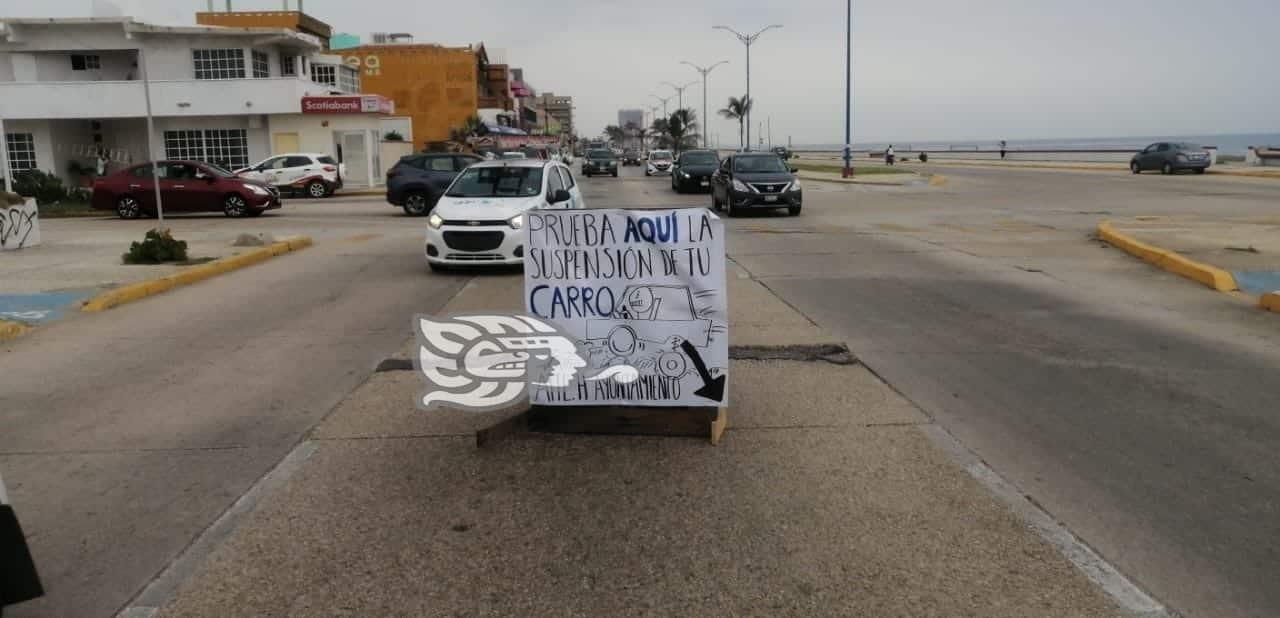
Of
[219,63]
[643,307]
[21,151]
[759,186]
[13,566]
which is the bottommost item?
[13,566]

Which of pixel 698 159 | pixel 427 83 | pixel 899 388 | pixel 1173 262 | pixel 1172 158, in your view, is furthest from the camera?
pixel 427 83

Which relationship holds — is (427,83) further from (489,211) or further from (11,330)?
(11,330)

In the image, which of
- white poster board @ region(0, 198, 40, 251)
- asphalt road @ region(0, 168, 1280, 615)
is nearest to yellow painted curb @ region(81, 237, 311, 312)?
asphalt road @ region(0, 168, 1280, 615)

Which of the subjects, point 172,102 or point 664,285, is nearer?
point 664,285

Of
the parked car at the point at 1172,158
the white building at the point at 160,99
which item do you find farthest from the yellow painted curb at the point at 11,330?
the parked car at the point at 1172,158

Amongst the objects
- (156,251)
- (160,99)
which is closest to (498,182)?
(156,251)

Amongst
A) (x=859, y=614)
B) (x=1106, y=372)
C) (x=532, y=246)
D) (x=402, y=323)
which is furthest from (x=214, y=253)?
(x=859, y=614)

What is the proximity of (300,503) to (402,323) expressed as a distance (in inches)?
214

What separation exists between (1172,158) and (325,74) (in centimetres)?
4048

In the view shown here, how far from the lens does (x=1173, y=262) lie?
13656 millimetres

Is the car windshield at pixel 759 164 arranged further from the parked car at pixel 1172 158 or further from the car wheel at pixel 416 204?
the parked car at pixel 1172 158

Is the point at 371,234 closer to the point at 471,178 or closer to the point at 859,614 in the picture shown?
the point at 471,178

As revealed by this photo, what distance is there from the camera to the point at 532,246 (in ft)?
20.1

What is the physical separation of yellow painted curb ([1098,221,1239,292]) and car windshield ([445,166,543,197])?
9161mm
